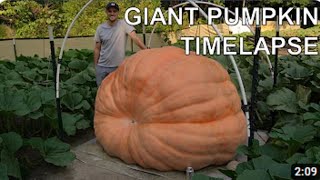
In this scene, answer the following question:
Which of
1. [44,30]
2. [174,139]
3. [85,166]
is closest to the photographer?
[174,139]

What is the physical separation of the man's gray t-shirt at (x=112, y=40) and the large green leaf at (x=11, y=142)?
170 cm

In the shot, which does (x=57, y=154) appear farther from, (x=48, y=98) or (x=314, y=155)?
(x=314, y=155)

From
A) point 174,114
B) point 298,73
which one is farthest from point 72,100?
point 298,73

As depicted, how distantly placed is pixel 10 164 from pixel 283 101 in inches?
92.9

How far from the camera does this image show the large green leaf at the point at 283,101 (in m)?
3.86

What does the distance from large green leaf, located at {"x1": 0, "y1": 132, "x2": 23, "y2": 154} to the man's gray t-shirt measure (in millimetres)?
1702

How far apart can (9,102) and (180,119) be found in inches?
54.2

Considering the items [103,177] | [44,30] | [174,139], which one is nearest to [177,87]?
[174,139]

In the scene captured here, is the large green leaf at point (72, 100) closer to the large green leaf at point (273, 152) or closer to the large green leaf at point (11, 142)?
the large green leaf at point (11, 142)

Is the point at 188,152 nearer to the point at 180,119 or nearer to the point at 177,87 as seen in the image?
the point at 180,119

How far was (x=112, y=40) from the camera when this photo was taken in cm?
446

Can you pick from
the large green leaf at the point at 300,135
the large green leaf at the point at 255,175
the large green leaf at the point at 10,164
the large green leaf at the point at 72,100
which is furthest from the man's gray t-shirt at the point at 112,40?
the large green leaf at the point at 255,175

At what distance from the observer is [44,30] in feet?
38.5

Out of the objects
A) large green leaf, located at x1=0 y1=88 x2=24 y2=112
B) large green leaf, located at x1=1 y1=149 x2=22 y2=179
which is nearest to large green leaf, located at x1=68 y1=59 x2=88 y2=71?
large green leaf, located at x1=0 y1=88 x2=24 y2=112
